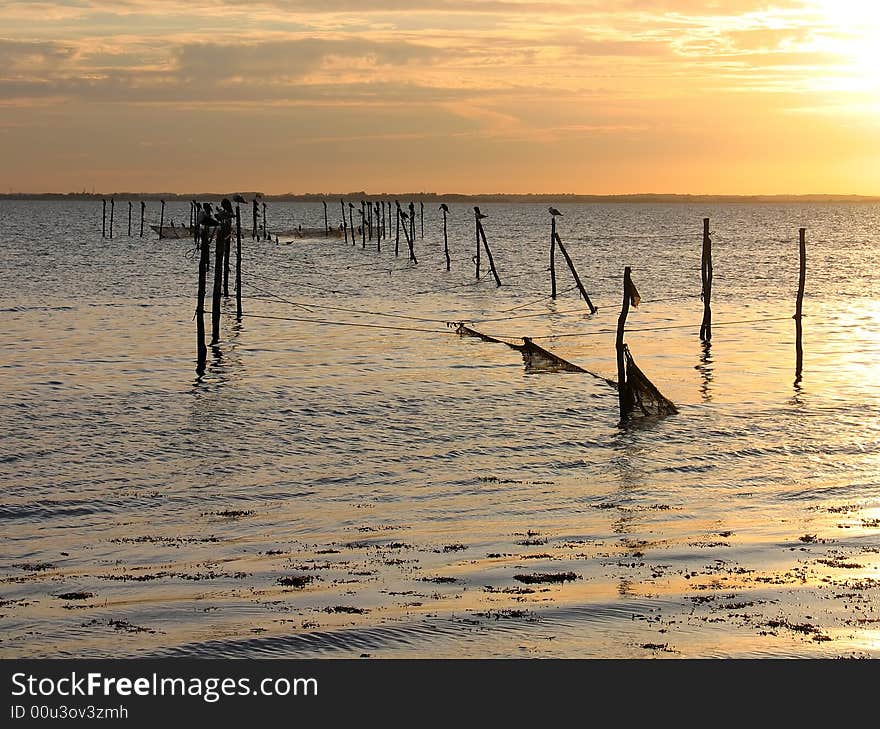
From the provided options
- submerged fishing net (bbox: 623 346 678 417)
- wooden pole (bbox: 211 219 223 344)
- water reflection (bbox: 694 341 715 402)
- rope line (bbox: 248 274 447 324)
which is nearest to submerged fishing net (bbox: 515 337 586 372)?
water reflection (bbox: 694 341 715 402)

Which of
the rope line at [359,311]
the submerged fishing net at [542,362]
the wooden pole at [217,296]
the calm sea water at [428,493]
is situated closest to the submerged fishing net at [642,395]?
the calm sea water at [428,493]

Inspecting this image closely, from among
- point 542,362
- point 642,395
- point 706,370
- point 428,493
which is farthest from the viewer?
point 706,370

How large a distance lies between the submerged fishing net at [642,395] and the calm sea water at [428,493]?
54 centimetres

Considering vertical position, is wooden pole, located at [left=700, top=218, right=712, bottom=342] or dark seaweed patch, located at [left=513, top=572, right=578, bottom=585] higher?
wooden pole, located at [left=700, top=218, right=712, bottom=342]

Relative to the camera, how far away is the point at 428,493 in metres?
13.9

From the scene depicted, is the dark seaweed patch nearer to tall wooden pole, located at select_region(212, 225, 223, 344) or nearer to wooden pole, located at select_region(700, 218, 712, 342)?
tall wooden pole, located at select_region(212, 225, 223, 344)

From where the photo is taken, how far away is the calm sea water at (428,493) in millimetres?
8758

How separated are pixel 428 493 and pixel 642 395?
6014mm

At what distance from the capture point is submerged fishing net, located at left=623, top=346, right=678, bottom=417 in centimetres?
1858

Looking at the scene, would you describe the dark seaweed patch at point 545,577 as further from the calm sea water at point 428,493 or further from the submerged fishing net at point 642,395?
the submerged fishing net at point 642,395

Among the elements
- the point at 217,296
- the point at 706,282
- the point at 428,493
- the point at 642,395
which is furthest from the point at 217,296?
the point at 428,493

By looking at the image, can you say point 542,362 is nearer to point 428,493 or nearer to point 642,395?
point 642,395

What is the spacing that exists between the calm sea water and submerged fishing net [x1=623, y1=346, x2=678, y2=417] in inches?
21.3
